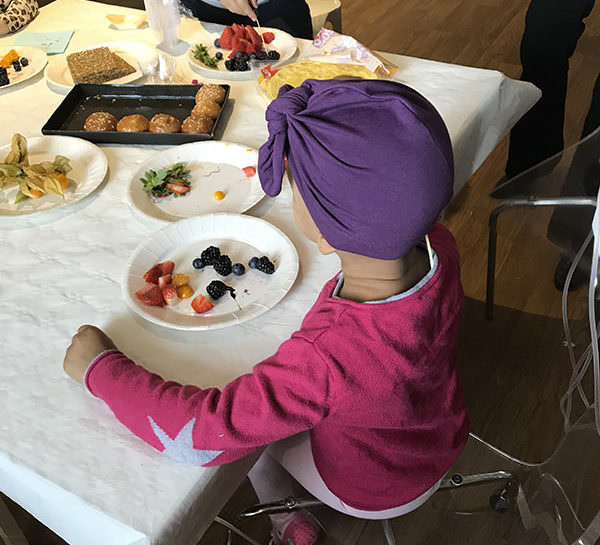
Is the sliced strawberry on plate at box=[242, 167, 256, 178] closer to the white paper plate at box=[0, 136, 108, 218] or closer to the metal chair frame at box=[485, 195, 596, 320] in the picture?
the white paper plate at box=[0, 136, 108, 218]

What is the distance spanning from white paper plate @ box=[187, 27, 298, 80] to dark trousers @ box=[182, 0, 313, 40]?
0.26m

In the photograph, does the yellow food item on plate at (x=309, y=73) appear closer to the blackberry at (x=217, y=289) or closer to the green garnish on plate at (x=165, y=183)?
the green garnish on plate at (x=165, y=183)

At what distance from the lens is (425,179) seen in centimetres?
67

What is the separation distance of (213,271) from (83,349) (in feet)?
0.83

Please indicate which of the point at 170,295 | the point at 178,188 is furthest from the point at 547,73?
the point at 170,295

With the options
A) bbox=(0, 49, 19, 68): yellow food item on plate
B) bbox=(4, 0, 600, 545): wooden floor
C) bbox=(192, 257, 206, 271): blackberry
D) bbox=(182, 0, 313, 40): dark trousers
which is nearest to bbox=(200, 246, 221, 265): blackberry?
bbox=(192, 257, 206, 271): blackberry

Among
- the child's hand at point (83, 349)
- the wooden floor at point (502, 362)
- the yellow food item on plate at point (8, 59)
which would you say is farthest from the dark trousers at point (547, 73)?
the yellow food item on plate at point (8, 59)

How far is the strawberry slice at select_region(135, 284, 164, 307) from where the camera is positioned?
0.92 m

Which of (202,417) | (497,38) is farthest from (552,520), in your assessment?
(497,38)

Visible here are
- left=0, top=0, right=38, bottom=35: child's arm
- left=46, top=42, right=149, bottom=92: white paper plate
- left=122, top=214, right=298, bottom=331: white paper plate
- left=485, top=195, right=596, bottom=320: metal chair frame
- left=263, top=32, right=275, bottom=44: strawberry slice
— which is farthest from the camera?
left=0, top=0, right=38, bottom=35: child's arm

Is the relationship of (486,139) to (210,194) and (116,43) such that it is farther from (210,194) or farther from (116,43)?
(116,43)

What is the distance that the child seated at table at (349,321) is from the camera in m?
0.67

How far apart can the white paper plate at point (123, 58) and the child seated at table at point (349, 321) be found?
836 millimetres

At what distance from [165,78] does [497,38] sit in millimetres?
2547
